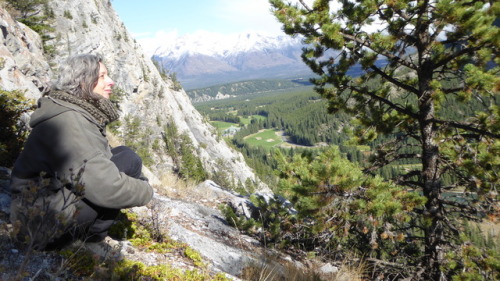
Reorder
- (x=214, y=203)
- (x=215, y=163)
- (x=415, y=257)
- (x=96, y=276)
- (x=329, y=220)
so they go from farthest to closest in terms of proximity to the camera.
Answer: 1. (x=215, y=163)
2. (x=214, y=203)
3. (x=415, y=257)
4. (x=329, y=220)
5. (x=96, y=276)

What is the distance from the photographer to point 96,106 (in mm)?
2900

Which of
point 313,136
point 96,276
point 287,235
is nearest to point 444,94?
point 287,235

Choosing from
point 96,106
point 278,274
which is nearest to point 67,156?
point 96,106

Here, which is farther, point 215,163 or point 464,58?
point 215,163

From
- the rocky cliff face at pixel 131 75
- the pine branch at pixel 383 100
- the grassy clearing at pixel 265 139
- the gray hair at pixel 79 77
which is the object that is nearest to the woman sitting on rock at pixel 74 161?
the gray hair at pixel 79 77

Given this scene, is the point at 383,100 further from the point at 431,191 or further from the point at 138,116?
the point at 138,116

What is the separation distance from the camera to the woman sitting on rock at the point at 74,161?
2418mm

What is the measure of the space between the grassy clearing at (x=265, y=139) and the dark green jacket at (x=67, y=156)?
145m

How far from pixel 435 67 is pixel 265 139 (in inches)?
6174

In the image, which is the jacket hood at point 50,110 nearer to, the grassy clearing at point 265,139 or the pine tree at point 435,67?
the pine tree at point 435,67

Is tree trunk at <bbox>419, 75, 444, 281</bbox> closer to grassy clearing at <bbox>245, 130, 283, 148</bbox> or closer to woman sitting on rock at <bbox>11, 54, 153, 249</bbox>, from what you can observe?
woman sitting on rock at <bbox>11, 54, 153, 249</bbox>

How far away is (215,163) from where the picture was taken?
68.2 metres

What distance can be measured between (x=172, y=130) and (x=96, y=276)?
61.5 meters

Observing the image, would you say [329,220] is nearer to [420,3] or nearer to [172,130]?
[420,3]
